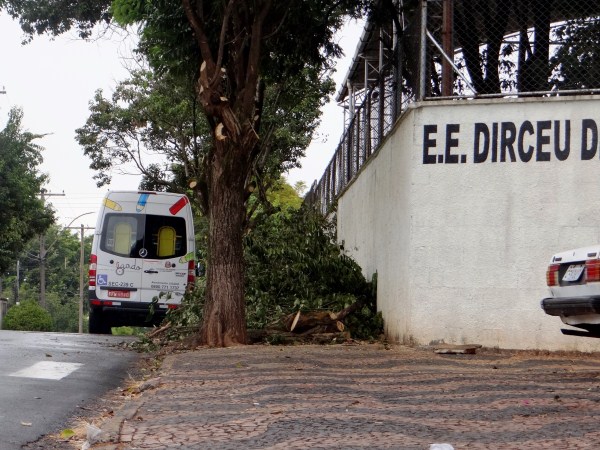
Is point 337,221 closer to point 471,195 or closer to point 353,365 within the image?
point 471,195

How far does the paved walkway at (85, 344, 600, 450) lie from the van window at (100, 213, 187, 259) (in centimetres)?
768

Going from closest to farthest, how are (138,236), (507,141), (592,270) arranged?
1. (592,270)
2. (507,141)
3. (138,236)

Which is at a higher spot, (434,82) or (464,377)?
(434,82)

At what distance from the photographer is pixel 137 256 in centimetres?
1819

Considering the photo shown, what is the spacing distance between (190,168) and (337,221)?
7616 millimetres

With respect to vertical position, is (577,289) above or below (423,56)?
below

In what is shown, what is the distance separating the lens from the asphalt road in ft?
21.9

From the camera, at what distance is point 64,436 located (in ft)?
20.9

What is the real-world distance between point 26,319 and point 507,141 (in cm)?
3326

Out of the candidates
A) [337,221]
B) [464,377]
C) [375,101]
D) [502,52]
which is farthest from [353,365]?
[337,221]

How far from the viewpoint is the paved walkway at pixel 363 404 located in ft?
19.1

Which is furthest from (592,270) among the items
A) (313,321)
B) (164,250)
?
(164,250)

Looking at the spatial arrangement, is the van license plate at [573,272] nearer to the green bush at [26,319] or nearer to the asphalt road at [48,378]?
the asphalt road at [48,378]

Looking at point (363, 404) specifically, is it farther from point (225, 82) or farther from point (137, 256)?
point (137, 256)
